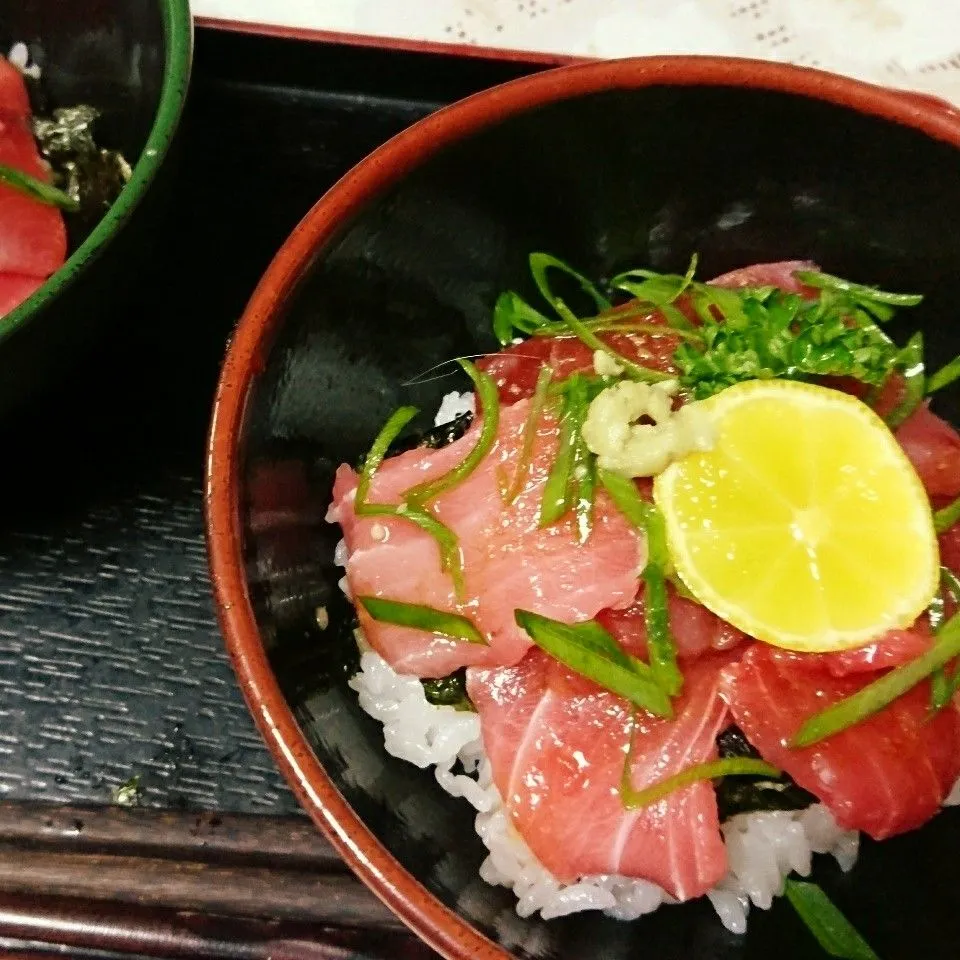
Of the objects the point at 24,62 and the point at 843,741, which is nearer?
the point at 843,741

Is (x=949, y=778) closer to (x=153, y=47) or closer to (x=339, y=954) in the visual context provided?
(x=339, y=954)

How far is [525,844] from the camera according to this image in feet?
3.90

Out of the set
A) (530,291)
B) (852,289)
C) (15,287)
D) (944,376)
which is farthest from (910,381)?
(15,287)

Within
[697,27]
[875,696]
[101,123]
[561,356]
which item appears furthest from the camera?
[697,27]

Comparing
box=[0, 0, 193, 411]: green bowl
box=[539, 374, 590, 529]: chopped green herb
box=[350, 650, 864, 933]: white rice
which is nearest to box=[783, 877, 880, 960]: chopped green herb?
box=[350, 650, 864, 933]: white rice

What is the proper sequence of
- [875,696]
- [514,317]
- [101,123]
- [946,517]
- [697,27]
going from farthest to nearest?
[697,27], [101,123], [514,317], [946,517], [875,696]

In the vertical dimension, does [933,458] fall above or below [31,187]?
below

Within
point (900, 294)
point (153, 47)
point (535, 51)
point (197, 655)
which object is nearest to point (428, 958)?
point (197, 655)

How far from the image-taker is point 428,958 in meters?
1.22

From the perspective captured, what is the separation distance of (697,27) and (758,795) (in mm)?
1419

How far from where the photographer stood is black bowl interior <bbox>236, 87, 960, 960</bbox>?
3.86ft

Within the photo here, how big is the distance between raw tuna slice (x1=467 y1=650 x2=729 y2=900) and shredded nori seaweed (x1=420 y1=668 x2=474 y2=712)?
0.34 ft

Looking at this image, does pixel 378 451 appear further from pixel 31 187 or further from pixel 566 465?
pixel 31 187

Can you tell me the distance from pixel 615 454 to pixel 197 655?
70 centimetres
